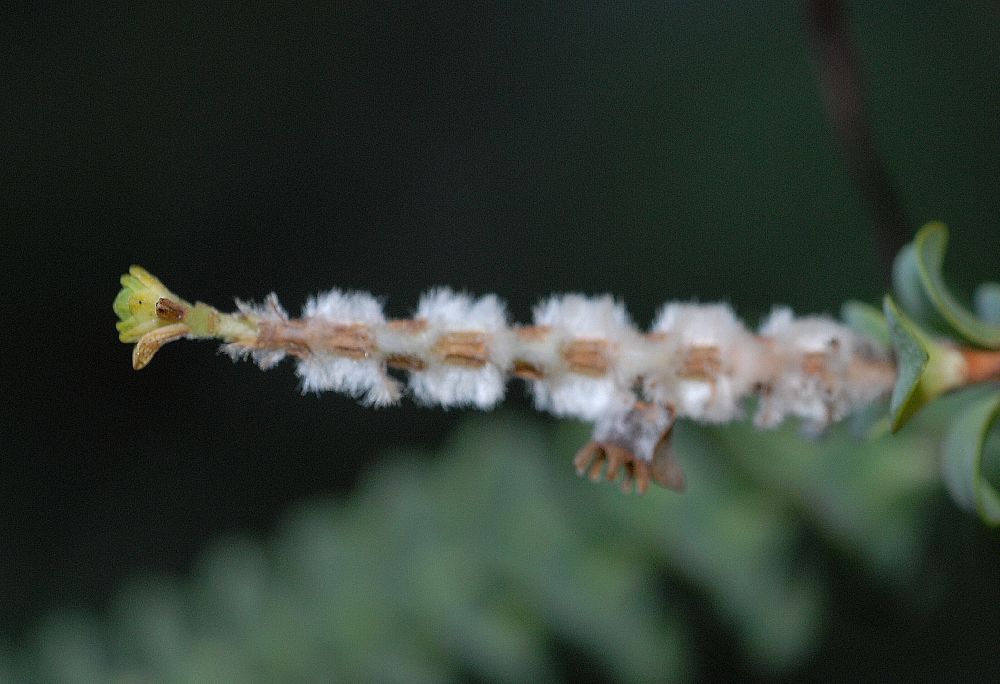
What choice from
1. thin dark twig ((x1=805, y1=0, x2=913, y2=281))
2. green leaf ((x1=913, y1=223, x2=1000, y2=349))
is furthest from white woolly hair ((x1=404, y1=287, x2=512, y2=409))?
thin dark twig ((x1=805, y1=0, x2=913, y2=281))

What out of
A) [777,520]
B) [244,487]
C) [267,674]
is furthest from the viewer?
[244,487]

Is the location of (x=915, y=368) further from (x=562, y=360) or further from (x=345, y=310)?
(x=345, y=310)

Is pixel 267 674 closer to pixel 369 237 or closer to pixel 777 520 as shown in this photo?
pixel 777 520

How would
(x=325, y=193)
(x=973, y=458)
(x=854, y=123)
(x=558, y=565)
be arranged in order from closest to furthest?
(x=973, y=458), (x=854, y=123), (x=558, y=565), (x=325, y=193)

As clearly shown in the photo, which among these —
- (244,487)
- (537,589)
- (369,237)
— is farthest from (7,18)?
(537,589)

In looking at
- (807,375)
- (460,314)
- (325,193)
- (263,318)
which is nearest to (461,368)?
(460,314)

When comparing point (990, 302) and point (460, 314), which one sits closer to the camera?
point (460, 314)
